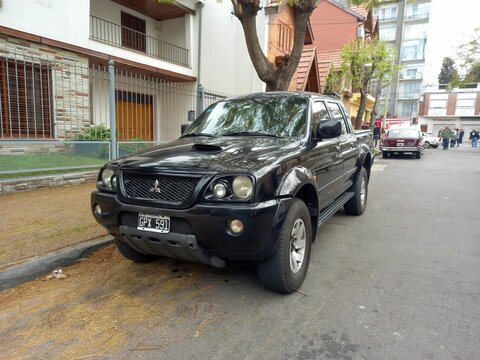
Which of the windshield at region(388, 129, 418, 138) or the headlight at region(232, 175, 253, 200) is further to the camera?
the windshield at region(388, 129, 418, 138)

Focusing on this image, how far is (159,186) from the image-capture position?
2877mm

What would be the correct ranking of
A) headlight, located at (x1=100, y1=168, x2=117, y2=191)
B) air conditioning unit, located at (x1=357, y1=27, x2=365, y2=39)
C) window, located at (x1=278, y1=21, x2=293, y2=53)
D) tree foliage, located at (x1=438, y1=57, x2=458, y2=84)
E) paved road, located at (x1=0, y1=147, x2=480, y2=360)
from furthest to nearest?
1. tree foliage, located at (x1=438, y1=57, x2=458, y2=84)
2. air conditioning unit, located at (x1=357, y1=27, x2=365, y2=39)
3. window, located at (x1=278, y1=21, x2=293, y2=53)
4. headlight, located at (x1=100, y1=168, x2=117, y2=191)
5. paved road, located at (x1=0, y1=147, x2=480, y2=360)

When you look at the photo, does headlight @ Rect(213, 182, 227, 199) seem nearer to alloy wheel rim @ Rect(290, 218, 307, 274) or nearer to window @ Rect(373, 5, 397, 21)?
alloy wheel rim @ Rect(290, 218, 307, 274)

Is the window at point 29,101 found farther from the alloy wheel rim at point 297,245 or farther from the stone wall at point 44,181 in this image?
the alloy wheel rim at point 297,245

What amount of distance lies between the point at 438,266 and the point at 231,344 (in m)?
2.59

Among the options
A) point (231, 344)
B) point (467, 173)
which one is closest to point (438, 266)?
point (231, 344)

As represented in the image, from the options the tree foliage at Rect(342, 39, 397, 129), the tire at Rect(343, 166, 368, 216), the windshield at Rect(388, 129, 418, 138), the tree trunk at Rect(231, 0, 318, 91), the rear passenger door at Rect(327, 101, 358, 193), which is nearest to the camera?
the rear passenger door at Rect(327, 101, 358, 193)

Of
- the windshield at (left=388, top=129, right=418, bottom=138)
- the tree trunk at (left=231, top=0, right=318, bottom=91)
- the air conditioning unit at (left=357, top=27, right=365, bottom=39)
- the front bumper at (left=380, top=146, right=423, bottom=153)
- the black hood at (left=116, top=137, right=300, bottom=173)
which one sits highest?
the air conditioning unit at (left=357, top=27, right=365, bottom=39)

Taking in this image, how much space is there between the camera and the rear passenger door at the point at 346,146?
479 cm

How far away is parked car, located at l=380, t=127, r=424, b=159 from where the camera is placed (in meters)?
17.8

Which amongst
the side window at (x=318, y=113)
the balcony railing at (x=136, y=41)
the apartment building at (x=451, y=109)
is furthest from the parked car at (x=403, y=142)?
the apartment building at (x=451, y=109)

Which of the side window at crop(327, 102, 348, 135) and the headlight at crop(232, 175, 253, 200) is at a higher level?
the side window at crop(327, 102, 348, 135)

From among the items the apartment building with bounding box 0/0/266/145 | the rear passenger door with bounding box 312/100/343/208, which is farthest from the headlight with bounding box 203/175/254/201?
the apartment building with bounding box 0/0/266/145

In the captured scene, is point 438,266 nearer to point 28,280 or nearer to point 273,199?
point 273,199
